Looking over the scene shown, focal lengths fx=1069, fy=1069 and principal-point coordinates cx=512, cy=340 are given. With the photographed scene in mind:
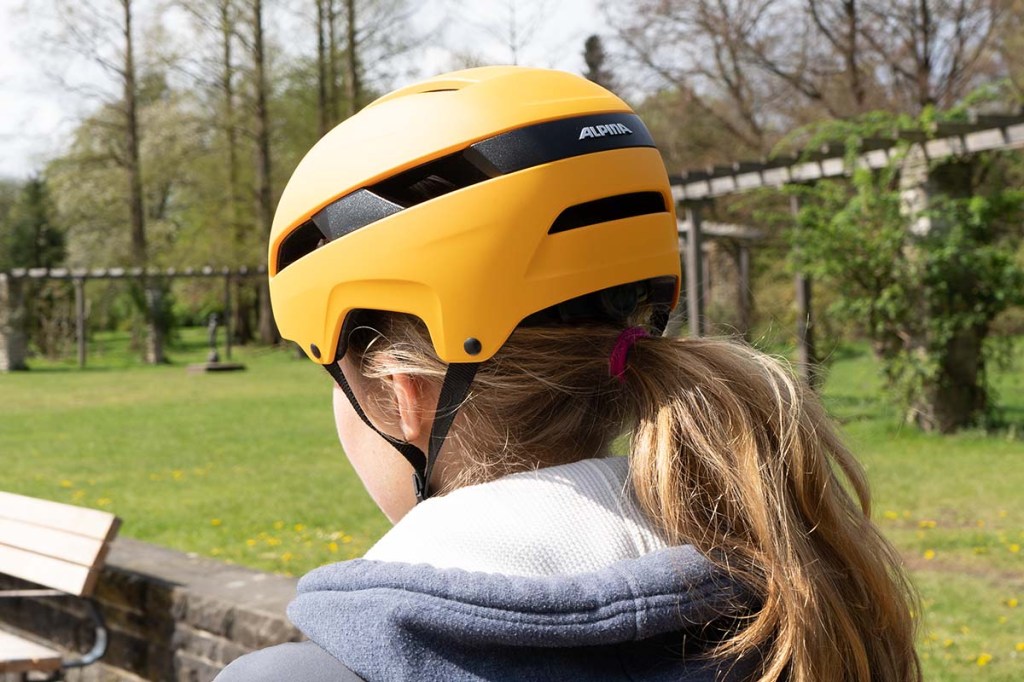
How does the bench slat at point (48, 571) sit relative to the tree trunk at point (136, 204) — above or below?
below

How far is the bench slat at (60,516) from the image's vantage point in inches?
160

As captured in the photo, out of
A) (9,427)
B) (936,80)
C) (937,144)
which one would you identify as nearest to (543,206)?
(937,144)

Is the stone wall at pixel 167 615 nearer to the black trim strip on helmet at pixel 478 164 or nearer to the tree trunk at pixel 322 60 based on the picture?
the black trim strip on helmet at pixel 478 164

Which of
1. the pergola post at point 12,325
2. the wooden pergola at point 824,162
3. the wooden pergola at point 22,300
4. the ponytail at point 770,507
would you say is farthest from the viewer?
the wooden pergola at point 22,300

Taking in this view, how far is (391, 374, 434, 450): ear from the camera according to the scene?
4.56 ft

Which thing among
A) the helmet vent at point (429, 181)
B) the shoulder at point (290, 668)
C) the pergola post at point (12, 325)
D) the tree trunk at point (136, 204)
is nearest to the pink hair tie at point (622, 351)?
the helmet vent at point (429, 181)

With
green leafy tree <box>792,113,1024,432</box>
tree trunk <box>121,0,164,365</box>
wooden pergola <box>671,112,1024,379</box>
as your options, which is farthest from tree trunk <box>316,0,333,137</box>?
green leafy tree <box>792,113,1024,432</box>

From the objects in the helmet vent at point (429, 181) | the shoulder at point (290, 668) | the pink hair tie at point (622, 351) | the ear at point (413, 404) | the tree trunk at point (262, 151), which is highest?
the tree trunk at point (262, 151)

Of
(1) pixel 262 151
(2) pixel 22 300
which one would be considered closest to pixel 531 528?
(2) pixel 22 300

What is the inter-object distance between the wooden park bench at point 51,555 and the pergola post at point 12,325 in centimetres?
2316

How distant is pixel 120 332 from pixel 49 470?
81.5 feet

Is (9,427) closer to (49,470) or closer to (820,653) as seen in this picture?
(49,470)

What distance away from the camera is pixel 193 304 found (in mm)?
41344

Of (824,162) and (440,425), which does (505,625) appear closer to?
(440,425)
